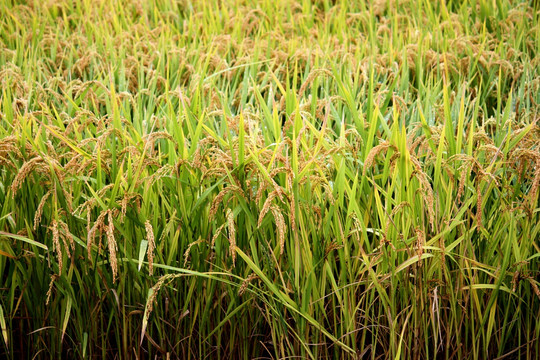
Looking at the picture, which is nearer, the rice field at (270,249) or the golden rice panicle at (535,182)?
the golden rice panicle at (535,182)

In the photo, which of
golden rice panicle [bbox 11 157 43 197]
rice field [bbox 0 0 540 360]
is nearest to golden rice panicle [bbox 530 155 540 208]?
rice field [bbox 0 0 540 360]

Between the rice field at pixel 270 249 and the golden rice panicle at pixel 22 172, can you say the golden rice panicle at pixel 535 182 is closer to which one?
the rice field at pixel 270 249

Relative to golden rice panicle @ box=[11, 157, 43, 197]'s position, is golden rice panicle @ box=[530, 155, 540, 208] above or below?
below

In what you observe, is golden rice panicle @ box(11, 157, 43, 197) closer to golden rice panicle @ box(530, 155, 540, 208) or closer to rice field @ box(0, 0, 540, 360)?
rice field @ box(0, 0, 540, 360)

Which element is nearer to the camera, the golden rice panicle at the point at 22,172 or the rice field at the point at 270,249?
the golden rice panicle at the point at 22,172

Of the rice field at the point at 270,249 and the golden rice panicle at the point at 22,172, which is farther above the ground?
the golden rice panicle at the point at 22,172

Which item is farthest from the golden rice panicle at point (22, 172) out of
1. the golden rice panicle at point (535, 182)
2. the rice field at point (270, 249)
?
the golden rice panicle at point (535, 182)

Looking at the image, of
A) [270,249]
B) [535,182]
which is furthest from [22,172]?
[535,182]

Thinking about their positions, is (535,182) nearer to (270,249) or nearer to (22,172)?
(270,249)

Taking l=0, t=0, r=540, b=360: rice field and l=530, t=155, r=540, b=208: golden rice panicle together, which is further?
l=0, t=0, r=540, b=360: rice field

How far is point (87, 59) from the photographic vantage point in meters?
2.92

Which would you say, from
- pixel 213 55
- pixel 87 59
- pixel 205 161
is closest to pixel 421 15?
pixel 213 55

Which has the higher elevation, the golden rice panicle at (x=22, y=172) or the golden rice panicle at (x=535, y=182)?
the golden rice panicle at (x=22, y=172)

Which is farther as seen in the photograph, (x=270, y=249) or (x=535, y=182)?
(x=270, y=249)
